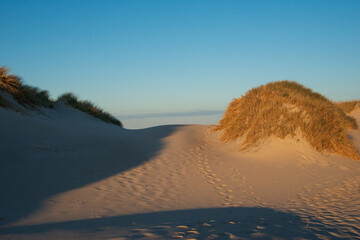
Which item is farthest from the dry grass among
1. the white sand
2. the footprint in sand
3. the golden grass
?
the golden grass

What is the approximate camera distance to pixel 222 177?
771 cm

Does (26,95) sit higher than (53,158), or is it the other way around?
(26,95)

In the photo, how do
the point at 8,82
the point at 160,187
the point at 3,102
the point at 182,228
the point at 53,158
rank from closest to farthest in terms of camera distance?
the point at 182,228 → the point at 160,187 → the point at 53,158 → the point at 3,102 → the point at 8,82

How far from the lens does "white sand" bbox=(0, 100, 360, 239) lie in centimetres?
391

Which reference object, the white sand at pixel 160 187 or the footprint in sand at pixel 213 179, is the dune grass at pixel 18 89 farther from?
the footprint in sand at pixel 213 179

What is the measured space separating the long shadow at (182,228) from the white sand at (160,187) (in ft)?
0.05

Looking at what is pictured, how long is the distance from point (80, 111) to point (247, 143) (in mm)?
8573

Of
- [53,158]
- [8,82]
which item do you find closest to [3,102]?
[8,82]

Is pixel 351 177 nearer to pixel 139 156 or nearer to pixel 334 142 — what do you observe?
pixel 334 142

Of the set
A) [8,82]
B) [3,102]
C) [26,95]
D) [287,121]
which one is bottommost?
[287,121]

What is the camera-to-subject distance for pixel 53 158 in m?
7.44

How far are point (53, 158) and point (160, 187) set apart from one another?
3.33 metres

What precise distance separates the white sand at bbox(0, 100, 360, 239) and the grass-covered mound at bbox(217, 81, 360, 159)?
1.55ft

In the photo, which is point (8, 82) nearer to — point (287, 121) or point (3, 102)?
point (3, 102)
